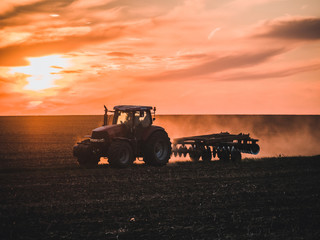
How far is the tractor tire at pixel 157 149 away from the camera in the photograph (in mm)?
16828

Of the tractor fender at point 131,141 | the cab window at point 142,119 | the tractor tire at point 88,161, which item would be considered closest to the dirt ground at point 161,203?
the tractor fender at point 131,141

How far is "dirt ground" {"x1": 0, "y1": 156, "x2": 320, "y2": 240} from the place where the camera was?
772 cm

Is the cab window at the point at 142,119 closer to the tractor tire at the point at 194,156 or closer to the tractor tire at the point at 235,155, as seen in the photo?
the tractor tire at the point at 194,156

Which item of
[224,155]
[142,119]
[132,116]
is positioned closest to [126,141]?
[132,116]

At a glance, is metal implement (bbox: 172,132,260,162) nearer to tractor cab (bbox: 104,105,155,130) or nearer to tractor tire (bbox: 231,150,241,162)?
tractor tire (bbox: 231,150,241,162)

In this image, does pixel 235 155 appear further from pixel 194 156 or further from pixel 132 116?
pixel 132 116

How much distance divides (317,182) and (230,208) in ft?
17.0

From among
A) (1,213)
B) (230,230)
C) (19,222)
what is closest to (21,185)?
(1,213)

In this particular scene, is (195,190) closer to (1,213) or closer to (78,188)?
(78,188)

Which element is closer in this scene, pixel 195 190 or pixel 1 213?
pixel 1 213

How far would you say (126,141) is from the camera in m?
16.2

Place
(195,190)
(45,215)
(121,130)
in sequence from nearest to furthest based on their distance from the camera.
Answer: (45,215)
(195,190)
(121,130)

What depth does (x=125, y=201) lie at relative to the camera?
1034 cm

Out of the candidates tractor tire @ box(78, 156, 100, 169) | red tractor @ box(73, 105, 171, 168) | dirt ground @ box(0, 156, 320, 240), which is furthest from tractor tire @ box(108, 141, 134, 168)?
tractor tire @ box(78, 156, 100, 169)
